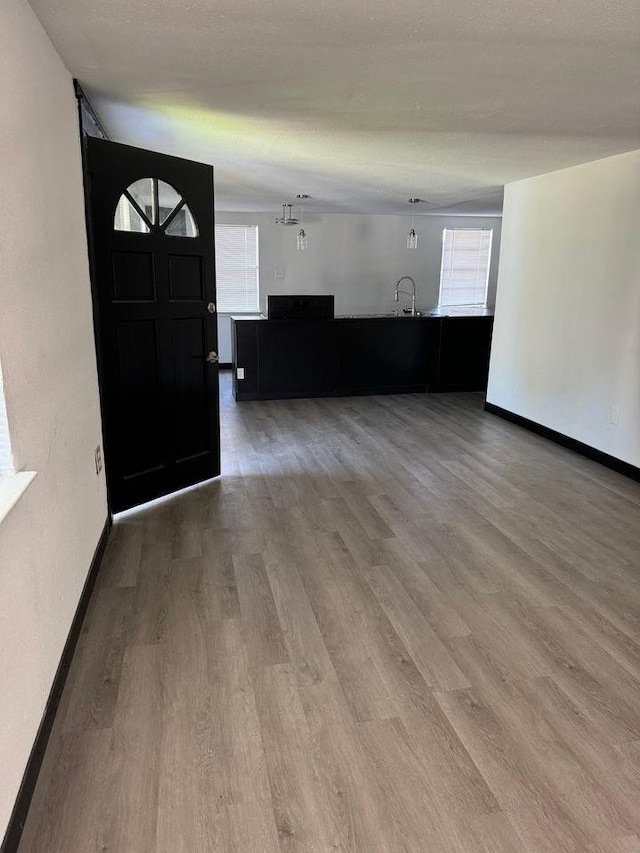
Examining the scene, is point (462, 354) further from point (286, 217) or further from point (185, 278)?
point (185, 278)

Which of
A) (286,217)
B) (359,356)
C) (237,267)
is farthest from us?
(237,267)

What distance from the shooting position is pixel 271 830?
1500 millimetres

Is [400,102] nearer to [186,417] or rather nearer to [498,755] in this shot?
[186,417]

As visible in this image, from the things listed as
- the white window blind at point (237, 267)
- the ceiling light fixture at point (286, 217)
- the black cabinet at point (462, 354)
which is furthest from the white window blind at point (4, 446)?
the white window blind at point (237, 267)

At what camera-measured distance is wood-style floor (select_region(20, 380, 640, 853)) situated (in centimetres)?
154

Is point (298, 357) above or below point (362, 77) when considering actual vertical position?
below

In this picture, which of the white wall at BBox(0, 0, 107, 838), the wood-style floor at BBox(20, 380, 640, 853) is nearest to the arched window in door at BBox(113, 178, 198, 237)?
the white wall at BBox(0, 0, 107, 838)

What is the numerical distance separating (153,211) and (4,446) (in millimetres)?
2206

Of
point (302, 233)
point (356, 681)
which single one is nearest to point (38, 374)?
point (356, 681)

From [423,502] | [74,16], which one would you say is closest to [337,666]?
[423,502]

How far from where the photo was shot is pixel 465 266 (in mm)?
8898

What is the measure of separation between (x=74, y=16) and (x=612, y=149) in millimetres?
3546

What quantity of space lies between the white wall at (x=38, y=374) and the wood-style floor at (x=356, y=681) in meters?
0.27

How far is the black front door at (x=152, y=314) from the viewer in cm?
313
